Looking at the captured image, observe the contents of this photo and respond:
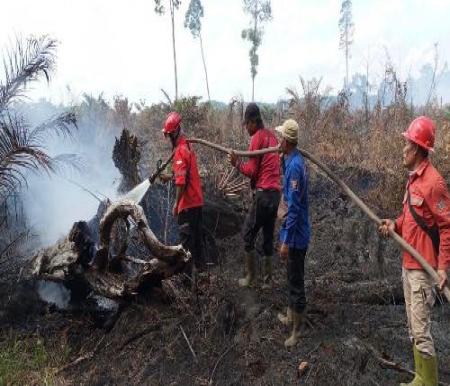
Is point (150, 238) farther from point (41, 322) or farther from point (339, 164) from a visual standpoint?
point (339, 164)

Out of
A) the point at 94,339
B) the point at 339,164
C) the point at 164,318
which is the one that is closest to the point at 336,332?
the point at 164,318

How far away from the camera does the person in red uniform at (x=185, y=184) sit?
5.50 metres

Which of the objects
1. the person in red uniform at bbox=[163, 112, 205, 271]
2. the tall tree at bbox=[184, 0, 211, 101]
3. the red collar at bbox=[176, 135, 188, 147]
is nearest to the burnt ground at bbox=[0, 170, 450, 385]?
the person in red uniform at bbox=[163, 112, 205, 271]

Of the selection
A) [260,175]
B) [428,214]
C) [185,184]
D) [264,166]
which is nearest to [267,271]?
[260,175]

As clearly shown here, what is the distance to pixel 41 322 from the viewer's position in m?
5.67

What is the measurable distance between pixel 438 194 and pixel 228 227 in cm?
449

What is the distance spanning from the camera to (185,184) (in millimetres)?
5613

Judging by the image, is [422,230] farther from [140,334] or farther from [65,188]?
[65,188]

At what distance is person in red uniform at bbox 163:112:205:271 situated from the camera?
5.50 metres

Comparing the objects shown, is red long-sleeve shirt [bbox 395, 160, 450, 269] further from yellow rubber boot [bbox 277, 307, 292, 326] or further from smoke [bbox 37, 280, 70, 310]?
smoke [bbox 37, 280, 70, 310]

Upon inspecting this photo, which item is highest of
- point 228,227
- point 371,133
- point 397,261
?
point 371,133

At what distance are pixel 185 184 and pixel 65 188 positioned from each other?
312cm

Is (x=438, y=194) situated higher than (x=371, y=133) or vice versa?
(x=371, y=133)

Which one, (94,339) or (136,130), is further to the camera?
(136,130)
